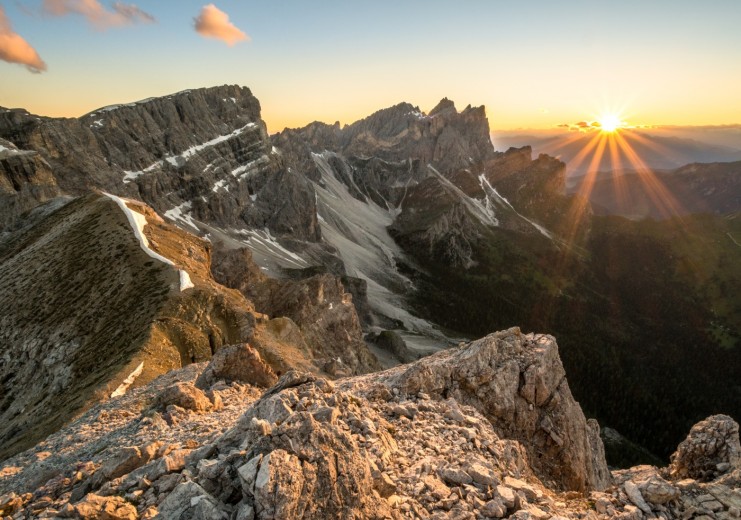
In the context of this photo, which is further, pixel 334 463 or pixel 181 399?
pixel 181 399

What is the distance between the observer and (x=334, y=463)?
1326cm

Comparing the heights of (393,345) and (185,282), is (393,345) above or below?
below

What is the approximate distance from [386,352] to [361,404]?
137 meters

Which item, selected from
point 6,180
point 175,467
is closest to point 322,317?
point 6,180

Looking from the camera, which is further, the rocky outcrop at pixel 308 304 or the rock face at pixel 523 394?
the rocky outcrop at pixel 308 304

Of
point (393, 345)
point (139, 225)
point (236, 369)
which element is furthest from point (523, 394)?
point (393, 345)

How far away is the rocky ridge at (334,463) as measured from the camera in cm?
1251

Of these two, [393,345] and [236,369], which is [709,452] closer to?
[236,369]

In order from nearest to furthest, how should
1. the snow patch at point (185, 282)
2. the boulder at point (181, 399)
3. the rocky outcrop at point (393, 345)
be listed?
the boulder at point (181, 399)
the snow patch at point (185, 282)
the rocky outcrop at point (393, 345)

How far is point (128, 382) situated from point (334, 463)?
2914cm

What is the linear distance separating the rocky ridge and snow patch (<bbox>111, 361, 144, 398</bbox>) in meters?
8.59

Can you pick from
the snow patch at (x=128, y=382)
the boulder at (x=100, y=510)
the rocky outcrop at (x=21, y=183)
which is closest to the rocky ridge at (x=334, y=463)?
the boulder at (x=100, y=510)

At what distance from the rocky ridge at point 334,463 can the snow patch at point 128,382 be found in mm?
8592

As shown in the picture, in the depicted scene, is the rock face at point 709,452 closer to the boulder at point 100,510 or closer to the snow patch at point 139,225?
the boulder at point 100,510
